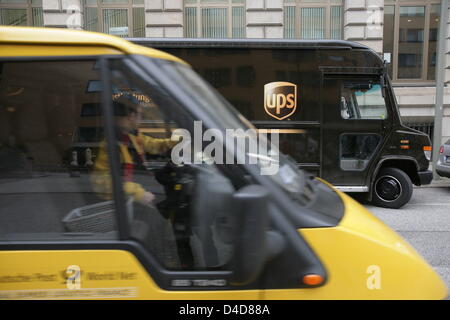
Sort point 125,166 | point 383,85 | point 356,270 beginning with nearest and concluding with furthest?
point 356,270, point 125,166, point 383,85

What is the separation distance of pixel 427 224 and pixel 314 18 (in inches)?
402

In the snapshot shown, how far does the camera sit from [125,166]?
1751mm

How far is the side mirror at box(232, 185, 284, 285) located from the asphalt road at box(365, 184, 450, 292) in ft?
10.9

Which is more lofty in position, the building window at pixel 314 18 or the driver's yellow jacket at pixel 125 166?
the building window at pixel 314 18

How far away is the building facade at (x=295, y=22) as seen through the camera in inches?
517

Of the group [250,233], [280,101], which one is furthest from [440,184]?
[250,233]

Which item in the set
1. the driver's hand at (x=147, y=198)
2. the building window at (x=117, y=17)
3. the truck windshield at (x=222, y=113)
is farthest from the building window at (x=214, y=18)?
the driver's hand at (x=147, y=198)

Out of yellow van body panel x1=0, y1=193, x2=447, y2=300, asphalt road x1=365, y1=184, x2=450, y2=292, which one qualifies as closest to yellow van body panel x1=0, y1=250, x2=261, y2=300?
yellow van body panel x1=0, y1=193, x2=447, y2=300

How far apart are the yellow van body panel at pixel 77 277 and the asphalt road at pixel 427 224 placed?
137 inches

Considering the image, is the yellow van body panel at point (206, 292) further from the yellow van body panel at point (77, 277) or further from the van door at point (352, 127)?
the van door at point (352, 127)

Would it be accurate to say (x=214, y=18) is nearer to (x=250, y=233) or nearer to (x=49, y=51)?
(x=49, y=51)
